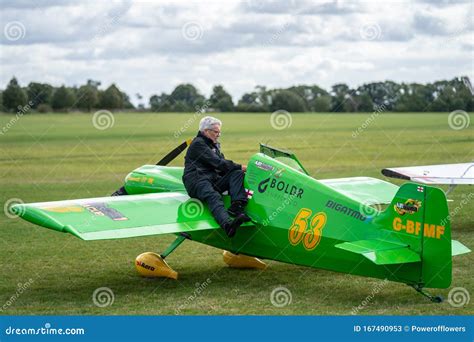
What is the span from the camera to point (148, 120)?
2493 inches

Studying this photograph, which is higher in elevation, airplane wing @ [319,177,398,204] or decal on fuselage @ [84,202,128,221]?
airplane wing @ [319,177,398,204]

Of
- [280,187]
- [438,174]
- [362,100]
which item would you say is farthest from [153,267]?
[362,100]

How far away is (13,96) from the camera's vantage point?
128 ft

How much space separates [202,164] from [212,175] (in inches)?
7.5

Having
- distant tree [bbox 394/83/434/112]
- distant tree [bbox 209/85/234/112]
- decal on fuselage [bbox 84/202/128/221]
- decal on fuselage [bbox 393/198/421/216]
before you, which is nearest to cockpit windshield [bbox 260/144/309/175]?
decal on fuselage [bbox 84/202/128/221]

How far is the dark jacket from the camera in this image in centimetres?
941

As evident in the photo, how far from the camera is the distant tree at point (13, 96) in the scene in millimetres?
38500

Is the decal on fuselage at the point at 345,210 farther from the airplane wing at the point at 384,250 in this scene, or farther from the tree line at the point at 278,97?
the tree line at the point at 278,97

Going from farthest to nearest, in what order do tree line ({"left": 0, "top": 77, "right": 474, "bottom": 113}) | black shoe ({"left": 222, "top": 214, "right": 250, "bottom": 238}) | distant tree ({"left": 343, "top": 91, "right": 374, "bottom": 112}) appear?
distant tree ({"left": 343, "top": 91, "right": 374, "bottom": 112})
tree line ({"left": 0, "top": 77, "right": 474, "bottom": 113})
black shoe ({"left": 222, "top": 214, "right": 250, "bottom": 238})

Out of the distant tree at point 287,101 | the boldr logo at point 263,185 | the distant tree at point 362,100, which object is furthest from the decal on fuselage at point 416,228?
the distant tree at point 287,101

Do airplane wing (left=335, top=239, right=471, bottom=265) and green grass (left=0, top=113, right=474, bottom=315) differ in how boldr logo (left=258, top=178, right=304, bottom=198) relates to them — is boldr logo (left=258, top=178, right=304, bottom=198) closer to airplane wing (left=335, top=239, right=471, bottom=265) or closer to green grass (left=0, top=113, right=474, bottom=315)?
airplane wing (left=335, top=239, right=471, bottom=265)

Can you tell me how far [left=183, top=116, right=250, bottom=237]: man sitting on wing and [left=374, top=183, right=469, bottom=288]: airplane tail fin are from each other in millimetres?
2234

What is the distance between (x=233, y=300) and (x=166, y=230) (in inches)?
45.2

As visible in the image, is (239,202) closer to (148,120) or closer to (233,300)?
(233,300)
